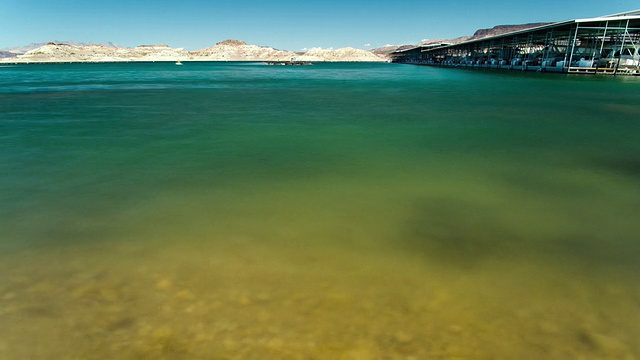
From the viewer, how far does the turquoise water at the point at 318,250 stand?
4.18 meters

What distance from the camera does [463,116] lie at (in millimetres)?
21609

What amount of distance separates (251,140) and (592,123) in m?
17.4

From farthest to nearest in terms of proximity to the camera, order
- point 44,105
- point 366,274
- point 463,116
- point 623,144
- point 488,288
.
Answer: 1. point 44,105
2. point 463,116
3. point 623,144
4. point 366,274
5. point 488,288

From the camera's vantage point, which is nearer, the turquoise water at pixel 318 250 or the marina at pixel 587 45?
the turquoise water at pixel 318 250

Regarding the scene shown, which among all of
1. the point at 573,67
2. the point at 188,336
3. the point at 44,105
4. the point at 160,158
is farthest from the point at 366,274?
the point at 573,67

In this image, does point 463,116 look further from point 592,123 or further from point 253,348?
point 253,348

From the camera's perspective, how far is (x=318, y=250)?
6.08m

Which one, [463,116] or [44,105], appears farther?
[44,105]

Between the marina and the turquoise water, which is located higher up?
the marina

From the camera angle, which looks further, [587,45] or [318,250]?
[587,45]

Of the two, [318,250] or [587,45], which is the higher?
[587,45]

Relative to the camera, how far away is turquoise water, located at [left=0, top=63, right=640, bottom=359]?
13.7 ft

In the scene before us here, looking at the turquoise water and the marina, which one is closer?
the turquoise water

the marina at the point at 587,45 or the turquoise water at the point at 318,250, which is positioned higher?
the marina at the point at 587,45
